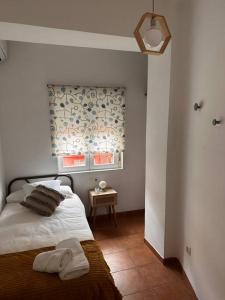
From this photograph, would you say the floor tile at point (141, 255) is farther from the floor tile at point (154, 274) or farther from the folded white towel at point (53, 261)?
the folded white towel at point (53, 261)

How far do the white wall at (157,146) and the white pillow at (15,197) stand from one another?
1.70 meters

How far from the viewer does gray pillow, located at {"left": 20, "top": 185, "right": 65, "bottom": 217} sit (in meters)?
2.42

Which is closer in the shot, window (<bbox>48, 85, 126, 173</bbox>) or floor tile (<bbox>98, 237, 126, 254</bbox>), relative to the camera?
floor tile (<bbox>98, 237, 126, 254</bbox>)

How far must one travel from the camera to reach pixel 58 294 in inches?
53.4

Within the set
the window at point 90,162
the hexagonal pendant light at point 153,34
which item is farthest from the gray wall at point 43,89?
the hexagonal pendant light at point 153,34

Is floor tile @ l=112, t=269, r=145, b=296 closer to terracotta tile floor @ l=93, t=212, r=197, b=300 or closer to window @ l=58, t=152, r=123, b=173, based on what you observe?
terracotta tile floor @ l=93, t=212, r=197, b=300

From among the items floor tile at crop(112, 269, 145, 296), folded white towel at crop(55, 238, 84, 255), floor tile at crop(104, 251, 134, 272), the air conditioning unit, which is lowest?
floor tile at crop(112, 269, 145, 296)

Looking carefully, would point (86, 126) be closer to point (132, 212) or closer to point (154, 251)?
point (132, 212)

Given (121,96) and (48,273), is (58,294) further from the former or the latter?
(121,96)

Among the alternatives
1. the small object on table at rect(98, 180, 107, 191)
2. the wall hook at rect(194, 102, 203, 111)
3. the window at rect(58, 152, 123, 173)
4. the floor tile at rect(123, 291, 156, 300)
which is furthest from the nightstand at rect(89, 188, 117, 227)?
the wall hook at rect(194, 102, 203, 111)

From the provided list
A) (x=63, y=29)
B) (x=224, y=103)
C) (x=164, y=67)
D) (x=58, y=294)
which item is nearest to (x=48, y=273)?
(x=58, y=294)

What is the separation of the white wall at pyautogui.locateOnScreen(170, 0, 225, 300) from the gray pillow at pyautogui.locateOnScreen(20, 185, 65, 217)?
1430 millimetres

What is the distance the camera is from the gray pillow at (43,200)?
242cm

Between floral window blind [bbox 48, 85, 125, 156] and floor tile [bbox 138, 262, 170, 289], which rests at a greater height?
floral window blind [bbox 48, 85, 125, 156]
